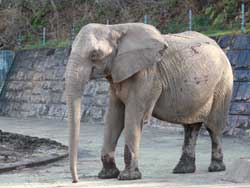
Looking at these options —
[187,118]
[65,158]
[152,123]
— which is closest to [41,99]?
[152,123]

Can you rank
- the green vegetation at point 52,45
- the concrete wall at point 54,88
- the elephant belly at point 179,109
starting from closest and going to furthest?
the elephant belly at point 179,109 → the concrete wall at point 54,88 → the green vegetation at point 52,45

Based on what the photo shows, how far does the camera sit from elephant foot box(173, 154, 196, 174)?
40.2ft

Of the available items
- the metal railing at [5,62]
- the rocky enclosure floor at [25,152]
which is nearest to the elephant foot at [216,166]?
the rocky enclosure floor at [25,152]

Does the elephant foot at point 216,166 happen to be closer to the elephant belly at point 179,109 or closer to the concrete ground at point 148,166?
the concrete ground at point 148,166

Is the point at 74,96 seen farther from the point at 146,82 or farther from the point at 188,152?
the point at 188,152

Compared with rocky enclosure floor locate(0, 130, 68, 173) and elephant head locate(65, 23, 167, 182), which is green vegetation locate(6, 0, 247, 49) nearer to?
rocky enclosure floor locate(0, 130, 68, 173)

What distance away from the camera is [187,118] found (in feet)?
39.9

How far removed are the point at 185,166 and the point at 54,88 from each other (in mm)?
16742

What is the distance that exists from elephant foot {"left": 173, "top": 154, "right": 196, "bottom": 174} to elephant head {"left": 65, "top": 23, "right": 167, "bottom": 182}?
1698 mm

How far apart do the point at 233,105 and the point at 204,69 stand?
7625mm

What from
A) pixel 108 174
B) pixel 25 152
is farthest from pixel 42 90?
pixel 108 174

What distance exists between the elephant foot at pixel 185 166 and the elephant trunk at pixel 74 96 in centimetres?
218

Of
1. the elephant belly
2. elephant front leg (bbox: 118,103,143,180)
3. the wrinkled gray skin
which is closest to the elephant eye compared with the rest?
the wrinkled gray skin

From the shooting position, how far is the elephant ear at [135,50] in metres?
11.2
